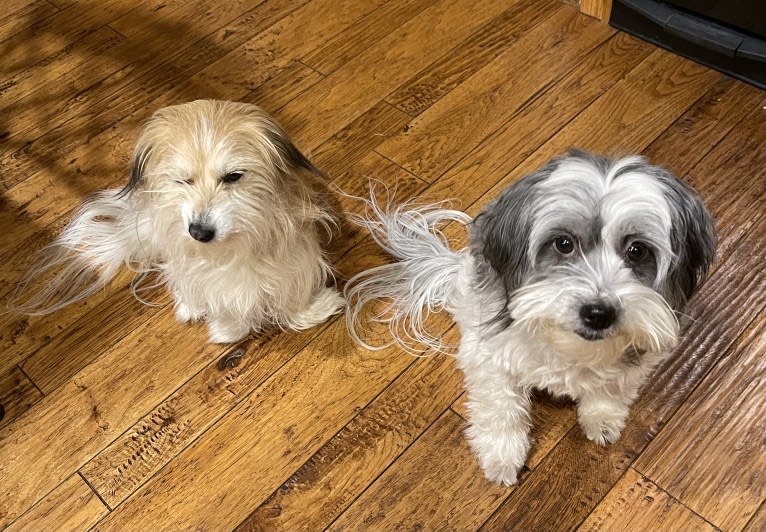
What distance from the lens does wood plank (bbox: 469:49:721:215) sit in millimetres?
2207

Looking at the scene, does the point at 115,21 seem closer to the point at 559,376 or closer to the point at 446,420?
the point at 446,420

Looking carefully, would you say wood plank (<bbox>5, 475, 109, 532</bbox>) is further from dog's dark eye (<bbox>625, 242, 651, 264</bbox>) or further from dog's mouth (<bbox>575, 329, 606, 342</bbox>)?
dog's dark eye (<bbox>625, 242, 651, 264</bbox>)

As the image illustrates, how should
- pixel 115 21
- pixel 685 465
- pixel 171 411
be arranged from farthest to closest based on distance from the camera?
1. pixel 115 21
2. pixel 171 411
3. pixel 685 465

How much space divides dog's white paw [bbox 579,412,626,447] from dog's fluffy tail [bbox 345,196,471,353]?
40cm

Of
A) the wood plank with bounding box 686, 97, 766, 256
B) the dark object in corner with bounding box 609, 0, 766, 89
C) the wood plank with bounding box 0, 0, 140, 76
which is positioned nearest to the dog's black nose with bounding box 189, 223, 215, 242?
the wood plank with bounding box 686, 97, 766, 256

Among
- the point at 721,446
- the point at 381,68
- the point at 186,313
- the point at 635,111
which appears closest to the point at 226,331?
the point at 186,313

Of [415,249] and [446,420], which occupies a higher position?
[415,249]

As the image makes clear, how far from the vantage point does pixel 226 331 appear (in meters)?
1.89

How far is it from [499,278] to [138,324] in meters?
1.05

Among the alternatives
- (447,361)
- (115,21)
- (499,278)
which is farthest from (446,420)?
(115,21)

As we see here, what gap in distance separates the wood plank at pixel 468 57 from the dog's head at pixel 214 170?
846 millimetres

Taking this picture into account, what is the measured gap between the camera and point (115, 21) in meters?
2.70

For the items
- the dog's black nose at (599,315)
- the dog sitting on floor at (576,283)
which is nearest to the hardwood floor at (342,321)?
the dog sitting on floor at (576,283)

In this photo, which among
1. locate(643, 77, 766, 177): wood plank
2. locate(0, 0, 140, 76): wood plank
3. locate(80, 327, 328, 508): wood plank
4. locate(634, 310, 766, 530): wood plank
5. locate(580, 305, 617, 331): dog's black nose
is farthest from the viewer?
locate(0, 0, 140, 76): wood plank
